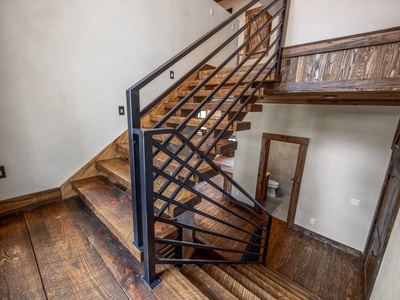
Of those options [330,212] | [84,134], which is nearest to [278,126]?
[330,212]

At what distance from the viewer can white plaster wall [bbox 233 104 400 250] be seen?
265 centimetres

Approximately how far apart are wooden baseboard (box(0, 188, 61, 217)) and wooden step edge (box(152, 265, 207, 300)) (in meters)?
1.41

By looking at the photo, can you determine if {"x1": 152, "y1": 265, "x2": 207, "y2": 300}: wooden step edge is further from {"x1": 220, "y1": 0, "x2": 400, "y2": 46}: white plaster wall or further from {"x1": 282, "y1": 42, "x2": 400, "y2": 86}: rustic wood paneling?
{"x1": 220, "y1": 0, "x2": 400, "y2": 46}: white plaster wall

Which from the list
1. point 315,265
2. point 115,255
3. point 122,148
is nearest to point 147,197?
point 115,255

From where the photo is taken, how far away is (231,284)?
1421 mm

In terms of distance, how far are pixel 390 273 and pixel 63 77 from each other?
10.9 ft

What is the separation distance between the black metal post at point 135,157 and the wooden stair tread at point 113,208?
11 cm

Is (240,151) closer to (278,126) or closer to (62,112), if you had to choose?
(278,126)

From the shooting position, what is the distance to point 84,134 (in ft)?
6.40

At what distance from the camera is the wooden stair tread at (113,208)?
118 centimetres

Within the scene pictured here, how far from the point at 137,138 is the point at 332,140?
3.22 m

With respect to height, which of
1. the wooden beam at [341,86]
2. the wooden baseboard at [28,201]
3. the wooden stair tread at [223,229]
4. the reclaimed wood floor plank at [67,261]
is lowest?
the wooden stair tread at [223,229]

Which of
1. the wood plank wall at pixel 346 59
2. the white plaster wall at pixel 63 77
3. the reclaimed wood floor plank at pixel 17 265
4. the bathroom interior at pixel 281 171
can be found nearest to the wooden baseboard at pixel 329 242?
the bathroom interior at pixel 281 171

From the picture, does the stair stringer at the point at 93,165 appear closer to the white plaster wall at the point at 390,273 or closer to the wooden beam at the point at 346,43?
the wooden beam at the point at 346,43
